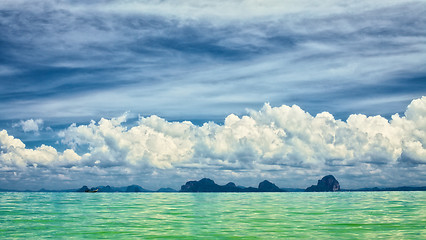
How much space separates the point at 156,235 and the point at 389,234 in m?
25.7

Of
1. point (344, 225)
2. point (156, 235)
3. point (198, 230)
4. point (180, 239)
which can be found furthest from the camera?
point (344, 225)

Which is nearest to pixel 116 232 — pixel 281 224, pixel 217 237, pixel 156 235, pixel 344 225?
pixel 156 235

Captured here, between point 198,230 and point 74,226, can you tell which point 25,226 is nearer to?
point 74,226

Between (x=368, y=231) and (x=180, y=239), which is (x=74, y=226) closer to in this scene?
(x=180, y=239)

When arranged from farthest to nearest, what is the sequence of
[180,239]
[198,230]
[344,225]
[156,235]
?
[344,225] → [198,230] → [156,235] → [180,239]

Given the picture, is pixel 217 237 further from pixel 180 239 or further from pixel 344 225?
pixel 344 225

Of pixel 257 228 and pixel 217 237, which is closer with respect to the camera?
pixel 217 237

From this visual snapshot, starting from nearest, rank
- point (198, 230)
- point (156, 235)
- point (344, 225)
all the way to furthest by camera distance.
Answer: point (156, 235) < point (198, 230) < point (344, 225)

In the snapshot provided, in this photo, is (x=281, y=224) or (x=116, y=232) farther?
(x=281, y=224)

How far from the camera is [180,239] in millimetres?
39156

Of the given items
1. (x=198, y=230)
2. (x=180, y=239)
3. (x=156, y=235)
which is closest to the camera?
(x=180, y=239)

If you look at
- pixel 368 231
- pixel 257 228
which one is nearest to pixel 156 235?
pixel 257 228

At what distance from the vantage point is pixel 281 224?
168 ft

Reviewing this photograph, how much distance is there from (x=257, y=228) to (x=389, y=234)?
1489cm
